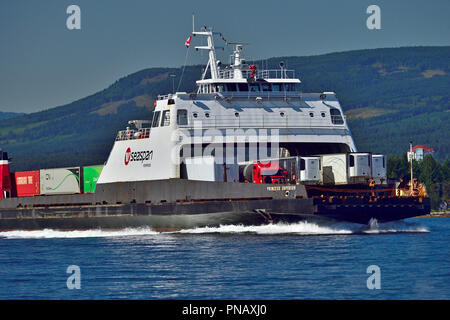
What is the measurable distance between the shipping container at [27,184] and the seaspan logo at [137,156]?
10.2 m

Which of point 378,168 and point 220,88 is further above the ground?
point 220,88

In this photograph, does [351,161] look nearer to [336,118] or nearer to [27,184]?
[336,118]

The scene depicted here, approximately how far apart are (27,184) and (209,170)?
20.3m

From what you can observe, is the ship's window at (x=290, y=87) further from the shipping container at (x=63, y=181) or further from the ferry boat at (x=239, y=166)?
the shipping container at (x=63, y=181)

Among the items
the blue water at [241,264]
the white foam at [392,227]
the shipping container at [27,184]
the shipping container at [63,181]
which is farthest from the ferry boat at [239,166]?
the shipping container at [27,184]

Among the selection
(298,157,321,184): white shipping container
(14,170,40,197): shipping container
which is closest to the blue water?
(298,157,321,184): white shipping container

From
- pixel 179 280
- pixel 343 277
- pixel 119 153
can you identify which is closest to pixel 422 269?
pixel 343 277

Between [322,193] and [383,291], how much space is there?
18.1 metres

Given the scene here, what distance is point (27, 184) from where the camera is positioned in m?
62.9

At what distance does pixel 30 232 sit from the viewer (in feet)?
199

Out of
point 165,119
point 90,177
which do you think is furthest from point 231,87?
point 90,177

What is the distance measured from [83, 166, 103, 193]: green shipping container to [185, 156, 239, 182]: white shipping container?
1066 centimetres

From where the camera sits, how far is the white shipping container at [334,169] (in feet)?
148
